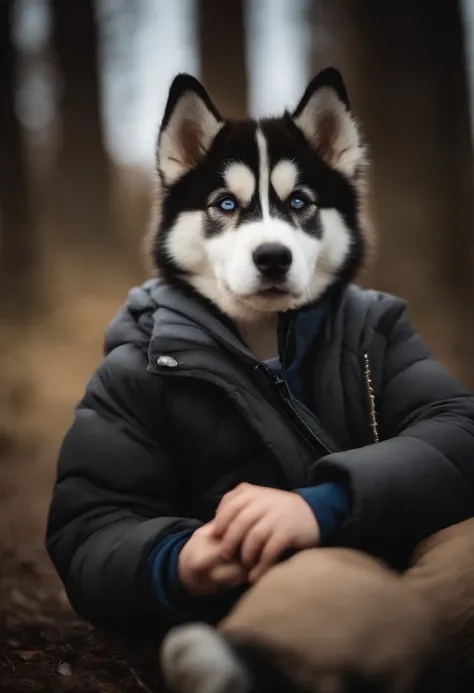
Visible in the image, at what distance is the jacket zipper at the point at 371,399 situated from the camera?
1.03 metres

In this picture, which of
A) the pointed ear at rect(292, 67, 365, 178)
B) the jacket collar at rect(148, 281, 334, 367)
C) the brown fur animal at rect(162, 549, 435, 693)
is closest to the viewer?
the brown fur animal at rect(162, 549, 435, 693)

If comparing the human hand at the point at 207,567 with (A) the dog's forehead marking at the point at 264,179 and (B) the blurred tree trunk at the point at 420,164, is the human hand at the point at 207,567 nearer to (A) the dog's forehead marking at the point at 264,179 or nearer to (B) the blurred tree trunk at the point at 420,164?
(A) the dog's forehead marking at the point at 264,179

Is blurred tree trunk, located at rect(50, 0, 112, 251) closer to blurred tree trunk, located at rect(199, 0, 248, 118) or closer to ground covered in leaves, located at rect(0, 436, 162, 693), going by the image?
blurred tree trunk, located at rect(199, 0, 248, 118)

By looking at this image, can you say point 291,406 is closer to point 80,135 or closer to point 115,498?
point 115,498

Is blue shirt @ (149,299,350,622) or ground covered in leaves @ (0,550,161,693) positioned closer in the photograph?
blue shirt @ (149,299,350,622)

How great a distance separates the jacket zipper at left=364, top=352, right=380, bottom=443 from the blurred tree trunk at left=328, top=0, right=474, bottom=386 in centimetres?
85

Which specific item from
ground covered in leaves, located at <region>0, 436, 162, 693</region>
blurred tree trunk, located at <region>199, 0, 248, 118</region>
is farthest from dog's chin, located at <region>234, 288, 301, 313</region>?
blurred tree trunk, located at <region>199, 0, 248, 118</region>

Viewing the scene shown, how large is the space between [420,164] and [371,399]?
1209 mm

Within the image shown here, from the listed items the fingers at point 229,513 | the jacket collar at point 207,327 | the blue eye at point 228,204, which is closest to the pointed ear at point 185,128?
the blue eye at point 228,204

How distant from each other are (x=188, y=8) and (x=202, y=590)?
1412 millimetres

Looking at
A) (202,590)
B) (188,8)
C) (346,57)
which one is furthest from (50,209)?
(202,590)

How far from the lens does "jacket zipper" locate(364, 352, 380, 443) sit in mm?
1033

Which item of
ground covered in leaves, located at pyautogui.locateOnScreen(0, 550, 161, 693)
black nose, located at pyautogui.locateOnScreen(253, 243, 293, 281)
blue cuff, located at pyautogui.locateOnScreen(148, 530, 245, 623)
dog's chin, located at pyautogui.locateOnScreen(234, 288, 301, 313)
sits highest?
black nose, located at pyautogui.locateOnScreen(253, 243, 293, 281)

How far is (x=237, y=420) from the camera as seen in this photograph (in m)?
1.00
